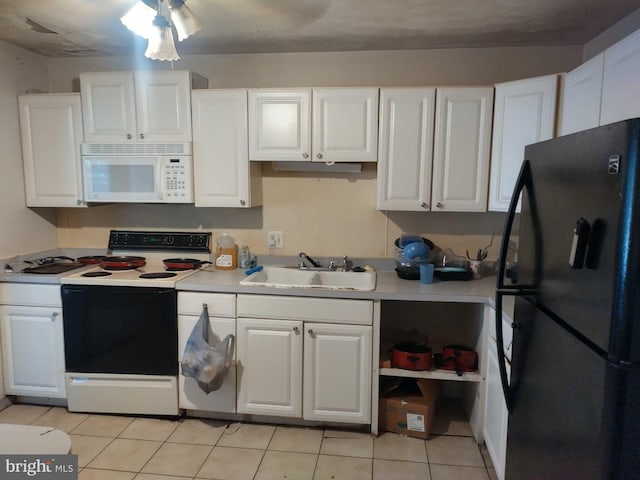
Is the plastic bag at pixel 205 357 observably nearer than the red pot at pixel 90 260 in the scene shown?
Yes

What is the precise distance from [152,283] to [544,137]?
2.29 metres

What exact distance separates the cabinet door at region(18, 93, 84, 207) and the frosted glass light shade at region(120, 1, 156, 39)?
126 centimetres

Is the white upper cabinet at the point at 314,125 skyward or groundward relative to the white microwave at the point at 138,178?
skyward

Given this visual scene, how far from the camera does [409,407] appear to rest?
8.07 ft

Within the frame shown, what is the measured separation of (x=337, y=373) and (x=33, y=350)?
1891mm

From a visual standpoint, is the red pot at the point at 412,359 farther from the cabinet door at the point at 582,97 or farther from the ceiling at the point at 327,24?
the ceiling at the point at 327,24

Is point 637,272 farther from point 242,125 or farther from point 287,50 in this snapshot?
point 287,50

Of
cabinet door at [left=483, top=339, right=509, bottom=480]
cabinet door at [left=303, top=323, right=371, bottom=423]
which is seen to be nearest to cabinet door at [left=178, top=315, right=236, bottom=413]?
cabinet door at [left=303, top=323, right=371, bottom=423]

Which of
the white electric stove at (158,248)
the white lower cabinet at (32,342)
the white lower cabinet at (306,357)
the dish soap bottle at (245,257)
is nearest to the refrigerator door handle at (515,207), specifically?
the white lower cabinet at (306,357)

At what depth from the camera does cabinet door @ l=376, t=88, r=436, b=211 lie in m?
2.53

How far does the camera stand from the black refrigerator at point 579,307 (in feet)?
2.86

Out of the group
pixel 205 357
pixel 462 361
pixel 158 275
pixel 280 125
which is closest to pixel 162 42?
pixel 280 125

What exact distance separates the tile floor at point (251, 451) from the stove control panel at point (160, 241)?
1.13m

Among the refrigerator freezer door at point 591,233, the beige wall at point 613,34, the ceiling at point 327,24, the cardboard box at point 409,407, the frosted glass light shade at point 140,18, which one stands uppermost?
the ceiling at point 327,24
